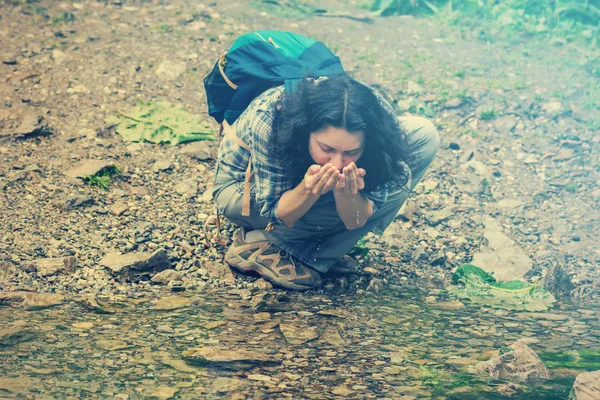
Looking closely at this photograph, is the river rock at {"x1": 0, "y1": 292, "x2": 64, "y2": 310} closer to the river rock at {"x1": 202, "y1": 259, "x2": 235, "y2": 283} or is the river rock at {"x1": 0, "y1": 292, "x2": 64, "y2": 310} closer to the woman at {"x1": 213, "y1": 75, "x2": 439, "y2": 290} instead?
the river rock at {"x1": 202, "y1": 259, "x2": 235, "y2": 283}

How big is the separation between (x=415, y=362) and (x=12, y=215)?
2.49m

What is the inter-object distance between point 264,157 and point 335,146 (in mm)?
356

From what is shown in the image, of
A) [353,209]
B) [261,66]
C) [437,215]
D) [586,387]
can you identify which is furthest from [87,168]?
[586,387]

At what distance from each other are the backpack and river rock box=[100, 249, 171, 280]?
82cm

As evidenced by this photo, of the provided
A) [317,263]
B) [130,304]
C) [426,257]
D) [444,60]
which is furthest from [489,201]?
[130,304]

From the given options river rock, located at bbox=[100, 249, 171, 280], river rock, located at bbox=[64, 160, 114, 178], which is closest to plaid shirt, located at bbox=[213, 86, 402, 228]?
river rock, located at bbox=[100, 249, 171, 280]

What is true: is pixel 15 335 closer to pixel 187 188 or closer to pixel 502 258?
pixel 187 188

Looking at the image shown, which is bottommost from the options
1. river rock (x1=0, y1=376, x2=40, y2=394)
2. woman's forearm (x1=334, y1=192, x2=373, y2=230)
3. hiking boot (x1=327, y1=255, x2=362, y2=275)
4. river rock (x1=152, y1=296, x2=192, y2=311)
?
river rock (x1=152, y1=296, x2=192, y2=311)

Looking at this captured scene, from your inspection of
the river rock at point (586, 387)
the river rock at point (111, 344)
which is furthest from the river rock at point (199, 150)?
the river rock at point (586, 387)

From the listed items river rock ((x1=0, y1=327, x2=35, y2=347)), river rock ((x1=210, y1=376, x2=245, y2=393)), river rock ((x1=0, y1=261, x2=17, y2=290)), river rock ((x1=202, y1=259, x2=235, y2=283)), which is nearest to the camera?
river rock ((x1=210, y1=376, x2=245, y2=393))

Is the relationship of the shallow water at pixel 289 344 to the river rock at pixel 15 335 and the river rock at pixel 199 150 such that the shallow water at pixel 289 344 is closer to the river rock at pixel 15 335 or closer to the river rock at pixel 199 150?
the river rock at pixel 15 335

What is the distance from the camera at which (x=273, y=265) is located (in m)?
3.93

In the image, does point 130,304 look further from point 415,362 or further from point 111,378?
point 415,362

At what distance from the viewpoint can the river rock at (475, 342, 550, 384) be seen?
2973mm
